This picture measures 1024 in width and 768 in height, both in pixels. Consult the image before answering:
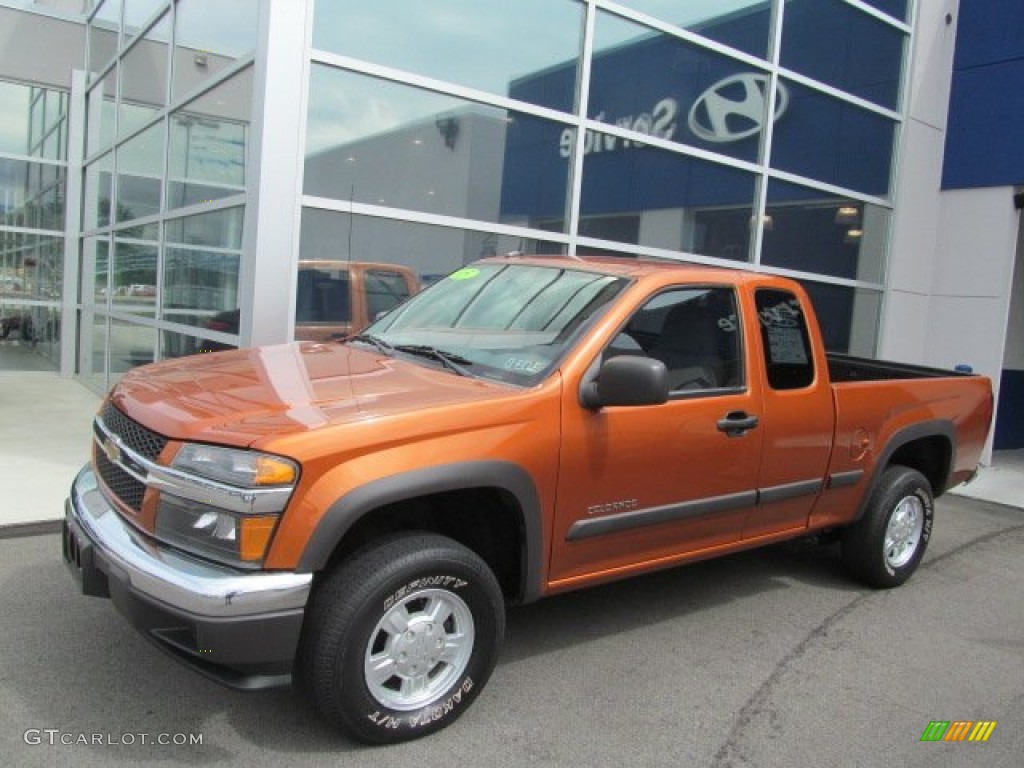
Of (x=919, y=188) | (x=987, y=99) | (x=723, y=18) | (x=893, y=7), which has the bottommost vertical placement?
(x=919, y=188)

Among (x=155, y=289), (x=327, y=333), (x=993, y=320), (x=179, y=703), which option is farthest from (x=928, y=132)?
(x=179, y=703)

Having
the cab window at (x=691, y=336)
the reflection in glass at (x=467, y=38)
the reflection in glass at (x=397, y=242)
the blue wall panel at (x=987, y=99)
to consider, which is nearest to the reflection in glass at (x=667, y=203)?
the reflection in glass at (x=467, y=38)

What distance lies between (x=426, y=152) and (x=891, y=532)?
15.1 feet

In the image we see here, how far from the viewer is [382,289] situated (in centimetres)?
690

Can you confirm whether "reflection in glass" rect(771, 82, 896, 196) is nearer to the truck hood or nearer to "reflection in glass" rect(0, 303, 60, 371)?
the truck hood

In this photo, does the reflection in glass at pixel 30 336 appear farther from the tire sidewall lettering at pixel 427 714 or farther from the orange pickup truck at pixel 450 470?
the tire sidewall lettering at pixel 427 714

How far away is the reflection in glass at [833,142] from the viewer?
34.0ft

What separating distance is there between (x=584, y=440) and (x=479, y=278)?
139cm

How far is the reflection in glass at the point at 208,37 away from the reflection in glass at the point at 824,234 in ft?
20.1

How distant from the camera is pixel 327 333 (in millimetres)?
6691

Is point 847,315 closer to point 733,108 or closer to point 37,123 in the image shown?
point 733,108

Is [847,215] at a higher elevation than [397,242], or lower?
higher

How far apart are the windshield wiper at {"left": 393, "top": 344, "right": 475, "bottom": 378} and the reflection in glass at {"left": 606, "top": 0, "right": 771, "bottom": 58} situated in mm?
6083

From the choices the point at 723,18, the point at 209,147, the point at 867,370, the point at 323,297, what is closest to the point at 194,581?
the point at 323,297
